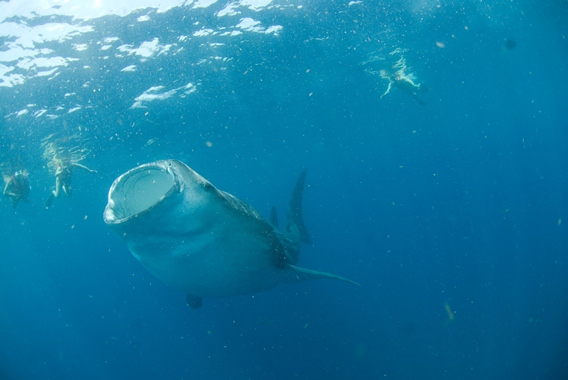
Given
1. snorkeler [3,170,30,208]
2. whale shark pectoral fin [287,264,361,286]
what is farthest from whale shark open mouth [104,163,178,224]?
snorkeler [3,170,30,208]

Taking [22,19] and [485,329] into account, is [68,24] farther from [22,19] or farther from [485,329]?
[485,329]

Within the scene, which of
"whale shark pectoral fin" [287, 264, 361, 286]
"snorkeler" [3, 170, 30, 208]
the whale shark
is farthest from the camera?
"snorkeler" [3, 170, 30, 208]

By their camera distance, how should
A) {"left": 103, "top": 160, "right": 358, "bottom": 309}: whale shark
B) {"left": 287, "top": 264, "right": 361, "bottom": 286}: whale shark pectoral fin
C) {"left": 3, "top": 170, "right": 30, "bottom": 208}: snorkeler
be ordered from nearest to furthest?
{"left": 103, "top": 160, "right": 358, "bottom": 309}: whale shark < {"left": 287, "top": 264, "right": 361, "bottom": 286}: whale shark pectoral fin < {"left": 3, "top": 170, "right": 30, "bottom": 208}: snorkeler

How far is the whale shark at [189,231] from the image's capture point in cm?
307

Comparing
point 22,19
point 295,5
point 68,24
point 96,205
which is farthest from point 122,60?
point 96,205

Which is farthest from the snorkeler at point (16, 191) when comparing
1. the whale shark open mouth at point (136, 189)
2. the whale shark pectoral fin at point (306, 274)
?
the whale shark pectoral fin at point (306, 274)

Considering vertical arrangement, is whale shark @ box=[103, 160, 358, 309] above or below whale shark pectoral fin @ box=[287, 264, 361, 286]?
above

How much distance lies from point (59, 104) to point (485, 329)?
893 inches

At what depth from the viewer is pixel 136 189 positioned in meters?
3.73

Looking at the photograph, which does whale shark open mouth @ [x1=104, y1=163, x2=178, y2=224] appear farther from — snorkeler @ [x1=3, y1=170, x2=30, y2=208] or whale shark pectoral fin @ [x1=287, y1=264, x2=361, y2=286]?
snorkeler @ [x1=3, y1=170, x2=30, y2=208]

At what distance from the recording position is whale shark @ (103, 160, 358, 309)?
10.1ft

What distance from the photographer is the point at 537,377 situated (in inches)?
480

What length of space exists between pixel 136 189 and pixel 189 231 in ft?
2.79

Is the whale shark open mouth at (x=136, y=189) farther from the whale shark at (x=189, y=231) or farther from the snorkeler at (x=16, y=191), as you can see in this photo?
the snorkeler at (x=16, y=191)
